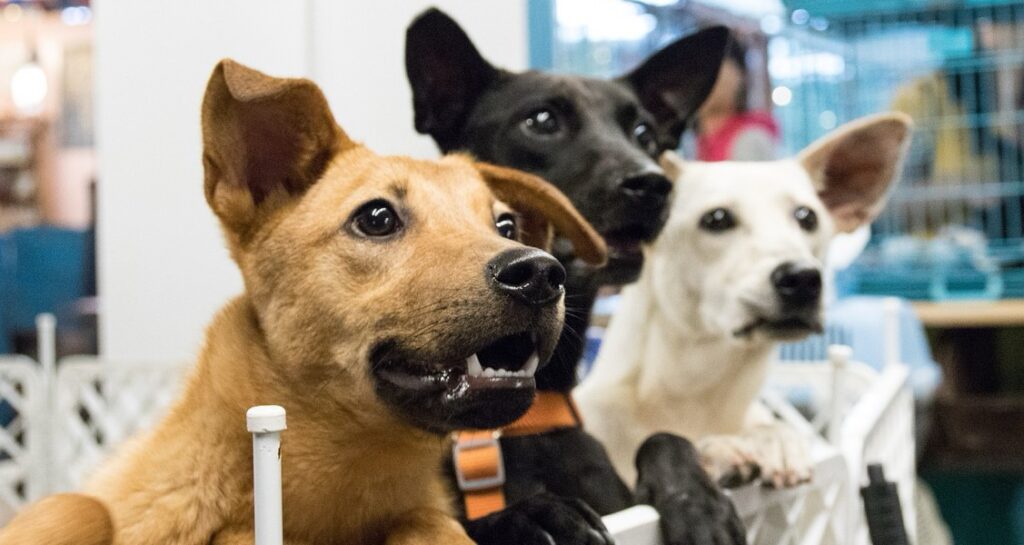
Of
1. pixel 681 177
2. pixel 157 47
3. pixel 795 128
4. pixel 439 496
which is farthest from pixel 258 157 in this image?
pixel 795 128

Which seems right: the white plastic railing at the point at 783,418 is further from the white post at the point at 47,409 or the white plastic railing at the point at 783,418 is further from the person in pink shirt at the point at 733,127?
the person in pink shirt at the point at 733,127

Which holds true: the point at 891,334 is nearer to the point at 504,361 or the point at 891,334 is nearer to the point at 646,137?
the point at 646,137

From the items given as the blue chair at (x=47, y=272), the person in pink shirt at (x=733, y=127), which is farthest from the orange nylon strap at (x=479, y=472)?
the blue chair at (x=47, y=272)

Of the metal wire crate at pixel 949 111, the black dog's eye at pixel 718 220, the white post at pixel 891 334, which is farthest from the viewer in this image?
the metal wire crate at pixel 949 111

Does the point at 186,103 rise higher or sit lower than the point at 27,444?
higher

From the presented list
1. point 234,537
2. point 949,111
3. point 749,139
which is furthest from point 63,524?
point 949,111

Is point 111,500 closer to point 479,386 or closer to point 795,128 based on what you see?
point 479,386

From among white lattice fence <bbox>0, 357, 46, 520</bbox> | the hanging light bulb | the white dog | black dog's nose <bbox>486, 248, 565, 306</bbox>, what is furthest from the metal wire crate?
the hanging light bulb

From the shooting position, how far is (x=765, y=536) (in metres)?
1.15

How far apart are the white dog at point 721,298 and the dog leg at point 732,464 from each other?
0.12 m

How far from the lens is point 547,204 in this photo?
104cm

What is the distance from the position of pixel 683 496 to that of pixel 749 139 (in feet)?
4.13

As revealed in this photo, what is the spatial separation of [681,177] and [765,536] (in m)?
0.51

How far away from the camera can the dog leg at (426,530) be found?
2.76 ft
